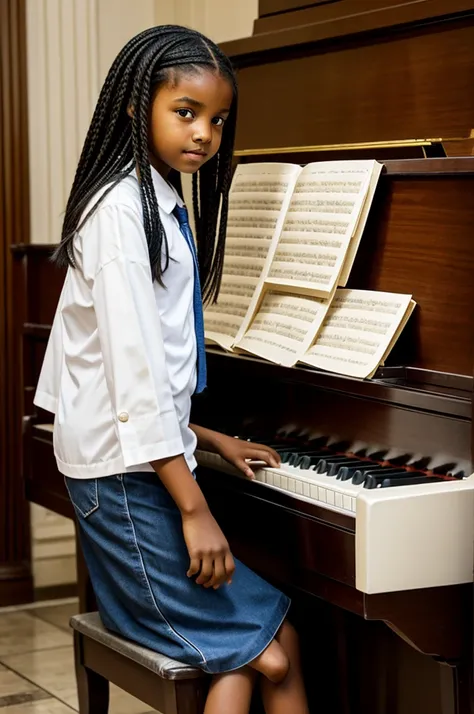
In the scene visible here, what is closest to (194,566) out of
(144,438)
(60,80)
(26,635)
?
(144,438)

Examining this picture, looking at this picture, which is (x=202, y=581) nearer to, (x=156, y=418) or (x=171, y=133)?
(x=156, y=418)

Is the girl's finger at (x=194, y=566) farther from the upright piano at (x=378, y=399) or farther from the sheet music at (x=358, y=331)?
the sheet music at (x=358, y=331)

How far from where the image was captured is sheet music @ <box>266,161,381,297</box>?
2.37m

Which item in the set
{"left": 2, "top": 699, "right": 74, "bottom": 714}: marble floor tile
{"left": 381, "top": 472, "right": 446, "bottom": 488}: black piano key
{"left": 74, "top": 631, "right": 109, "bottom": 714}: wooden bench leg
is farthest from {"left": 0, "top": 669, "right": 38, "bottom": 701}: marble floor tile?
{"left": 381, "top": 472, "right": 446, "bottom": 488}: black piano key

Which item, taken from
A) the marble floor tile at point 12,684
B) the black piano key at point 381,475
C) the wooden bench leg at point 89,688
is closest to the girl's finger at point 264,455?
the black piano key at point 381,475

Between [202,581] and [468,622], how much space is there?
461 millimetres

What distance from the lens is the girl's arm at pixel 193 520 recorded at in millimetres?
2051

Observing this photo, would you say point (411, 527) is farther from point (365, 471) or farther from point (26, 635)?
point (26, 635)

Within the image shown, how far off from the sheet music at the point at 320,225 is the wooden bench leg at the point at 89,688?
34.7 inches

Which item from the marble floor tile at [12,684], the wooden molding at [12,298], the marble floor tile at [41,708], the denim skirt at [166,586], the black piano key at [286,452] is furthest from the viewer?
the wooden molding at [12,298]

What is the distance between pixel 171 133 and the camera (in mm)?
2174

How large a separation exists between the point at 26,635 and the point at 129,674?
1.84m

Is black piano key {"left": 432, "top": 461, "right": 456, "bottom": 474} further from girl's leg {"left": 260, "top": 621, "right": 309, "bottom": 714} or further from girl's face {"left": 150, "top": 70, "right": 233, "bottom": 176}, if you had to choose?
girl's face {"left": 150, "top": 70, "right": 233, "bottom": 176}

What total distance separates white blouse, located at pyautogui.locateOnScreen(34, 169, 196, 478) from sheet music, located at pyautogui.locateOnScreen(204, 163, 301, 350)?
0.42 m
